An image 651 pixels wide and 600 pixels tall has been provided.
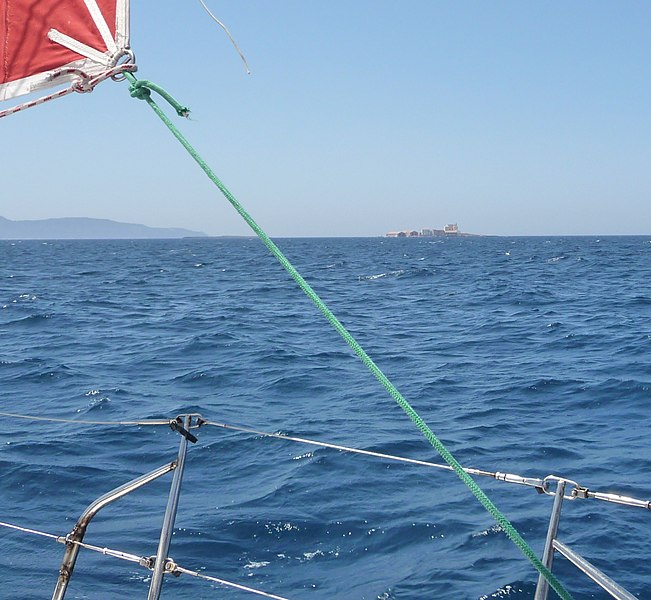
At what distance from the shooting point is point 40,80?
3535 millimetres

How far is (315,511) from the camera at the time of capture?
8.40 metres

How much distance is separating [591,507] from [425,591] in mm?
2606

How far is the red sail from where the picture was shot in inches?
134

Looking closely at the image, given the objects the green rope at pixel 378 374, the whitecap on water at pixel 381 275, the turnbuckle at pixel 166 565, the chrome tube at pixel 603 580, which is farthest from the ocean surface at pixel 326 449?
the whitecap on water at pixel 381 275

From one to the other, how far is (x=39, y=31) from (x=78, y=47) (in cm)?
26

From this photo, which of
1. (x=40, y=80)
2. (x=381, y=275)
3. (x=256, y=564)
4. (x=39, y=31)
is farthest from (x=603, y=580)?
(x=381, y=275)

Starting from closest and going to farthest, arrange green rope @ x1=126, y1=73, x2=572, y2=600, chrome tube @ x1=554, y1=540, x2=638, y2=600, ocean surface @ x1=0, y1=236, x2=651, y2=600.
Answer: chrome tube @ x1=554, y1=540, x2=638, y2=600, green rope @ x1=126, y1=73, x2=572, y2=600, ocean surface @ x1=0, y1=236, x2=651, y2=600

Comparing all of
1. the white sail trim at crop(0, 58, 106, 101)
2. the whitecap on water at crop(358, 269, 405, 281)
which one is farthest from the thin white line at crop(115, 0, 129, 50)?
the whitecap on water at crop(358, 269, 405, 281)

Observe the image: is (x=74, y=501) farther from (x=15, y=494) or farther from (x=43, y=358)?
(x=43, y=358)

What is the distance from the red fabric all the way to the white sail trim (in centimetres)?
2

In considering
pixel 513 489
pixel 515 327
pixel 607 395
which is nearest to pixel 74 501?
pixel 513 489

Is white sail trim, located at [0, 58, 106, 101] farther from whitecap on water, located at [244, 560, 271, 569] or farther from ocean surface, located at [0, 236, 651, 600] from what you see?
whitecap on water, located at [244, 560, 271, 569]

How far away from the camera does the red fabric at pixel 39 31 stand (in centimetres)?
345

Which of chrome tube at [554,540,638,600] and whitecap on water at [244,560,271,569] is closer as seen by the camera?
chrome tube at [554,540,638,600]
